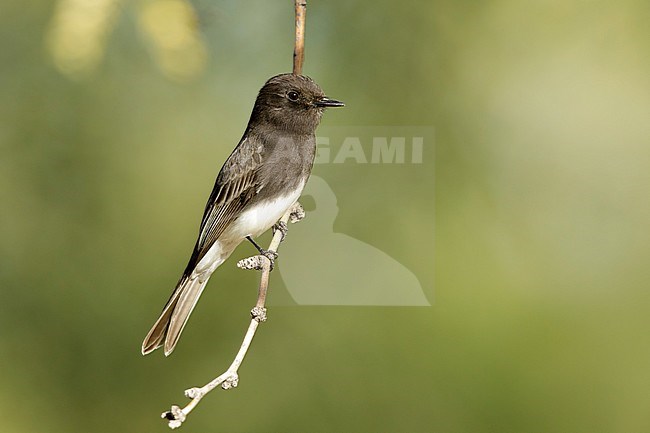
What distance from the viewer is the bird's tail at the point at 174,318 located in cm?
221

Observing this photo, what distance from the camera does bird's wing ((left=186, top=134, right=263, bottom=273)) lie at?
7.72ft

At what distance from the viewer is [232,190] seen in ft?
7.82

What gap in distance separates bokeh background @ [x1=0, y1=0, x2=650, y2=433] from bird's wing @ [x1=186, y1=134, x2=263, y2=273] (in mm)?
975

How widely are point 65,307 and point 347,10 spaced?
A: 165cm

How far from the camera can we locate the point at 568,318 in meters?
3.25

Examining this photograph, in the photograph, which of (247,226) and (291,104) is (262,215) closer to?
(247,226)

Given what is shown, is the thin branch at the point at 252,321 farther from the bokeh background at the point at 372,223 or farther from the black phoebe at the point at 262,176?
the bokeh background at the point at 372,223

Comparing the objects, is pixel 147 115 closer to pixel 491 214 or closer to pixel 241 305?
pixel 241 305

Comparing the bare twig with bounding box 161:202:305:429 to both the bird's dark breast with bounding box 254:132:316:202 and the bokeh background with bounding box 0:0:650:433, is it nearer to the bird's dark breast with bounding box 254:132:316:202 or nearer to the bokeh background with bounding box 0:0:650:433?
the bird's dark breast with bounding box 254:132:316:202

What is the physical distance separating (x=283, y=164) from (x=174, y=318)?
502 millimetres

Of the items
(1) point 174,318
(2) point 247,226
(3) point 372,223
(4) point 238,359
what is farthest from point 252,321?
(3) point 372,223

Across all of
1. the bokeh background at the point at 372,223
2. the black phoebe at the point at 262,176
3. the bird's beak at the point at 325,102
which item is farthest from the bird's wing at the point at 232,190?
the bokeh background at the point at 372,223

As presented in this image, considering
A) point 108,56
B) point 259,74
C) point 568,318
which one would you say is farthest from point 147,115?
point 568,318

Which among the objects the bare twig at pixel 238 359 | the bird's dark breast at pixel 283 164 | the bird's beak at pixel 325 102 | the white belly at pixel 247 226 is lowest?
the bare twig at pixel 238 359
